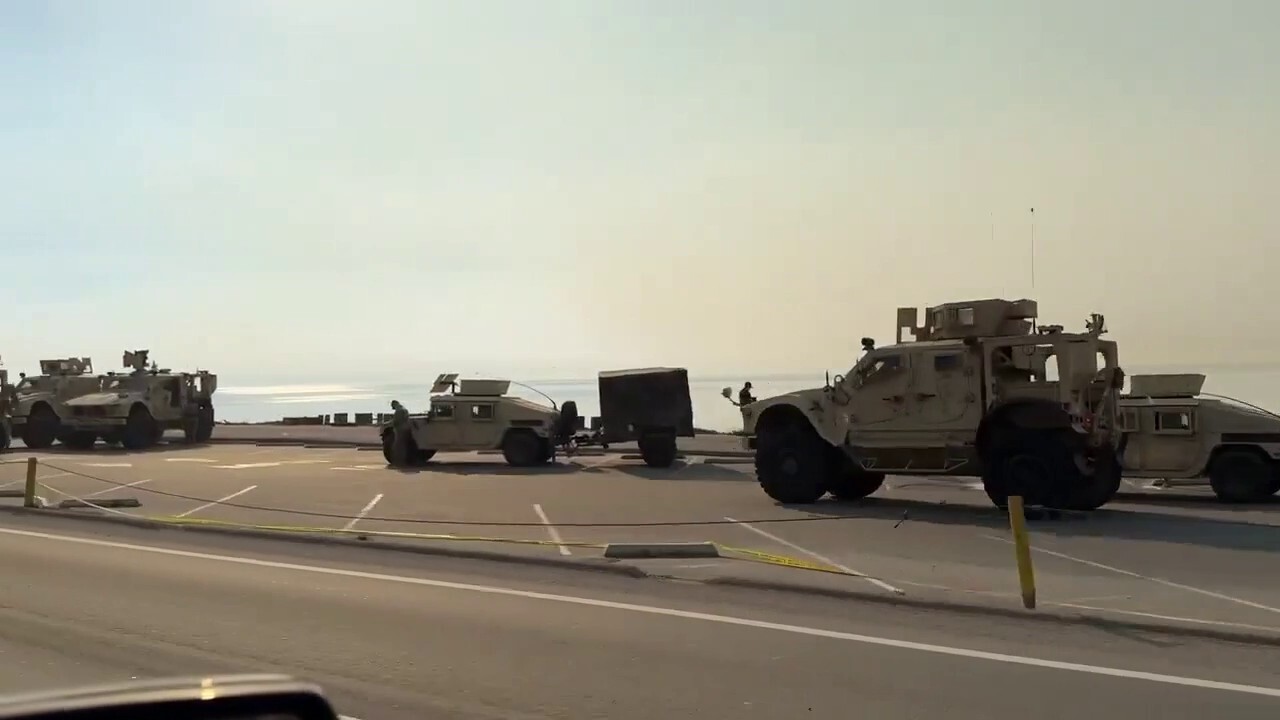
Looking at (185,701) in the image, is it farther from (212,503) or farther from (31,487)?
(31,487)

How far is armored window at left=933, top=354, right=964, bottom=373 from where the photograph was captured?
53.8ft

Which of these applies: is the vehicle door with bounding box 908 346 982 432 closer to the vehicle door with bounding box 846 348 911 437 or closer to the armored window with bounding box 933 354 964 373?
the armored window with bounding box 933 354 964 373

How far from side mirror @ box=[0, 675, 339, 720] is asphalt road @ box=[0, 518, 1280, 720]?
4.14 metres

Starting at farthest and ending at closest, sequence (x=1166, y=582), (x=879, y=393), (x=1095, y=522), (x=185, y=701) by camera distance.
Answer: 1. (x=879, y=393)
2. (x=1095, y=522)
3. (x=1166, y=582)
4. (x=185, y=701)

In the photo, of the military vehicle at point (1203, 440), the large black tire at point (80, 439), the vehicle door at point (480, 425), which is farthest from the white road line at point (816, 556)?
the large black tire at point (80, 439)

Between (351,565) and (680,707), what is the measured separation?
6.11 m

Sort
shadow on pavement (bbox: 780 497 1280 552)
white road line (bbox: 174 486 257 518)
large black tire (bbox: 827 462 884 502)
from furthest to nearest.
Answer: large black tire (bbox: 827 462 884 502) < white road line (bbox: 174 486 257 518) < shadow on pavement (bbox: 780 497 1280 552)

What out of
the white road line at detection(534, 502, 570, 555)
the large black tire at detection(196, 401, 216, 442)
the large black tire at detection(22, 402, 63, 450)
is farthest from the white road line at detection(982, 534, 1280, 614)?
the large black tire at detection(22, 402, 63, 450)

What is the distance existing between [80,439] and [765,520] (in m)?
27.0

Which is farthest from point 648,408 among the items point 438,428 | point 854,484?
point 854,484

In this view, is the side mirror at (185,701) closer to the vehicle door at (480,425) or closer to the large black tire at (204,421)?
the vehicle door at (480,425)

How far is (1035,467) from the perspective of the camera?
15.5 metres

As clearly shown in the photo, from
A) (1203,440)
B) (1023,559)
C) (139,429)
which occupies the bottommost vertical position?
(1023,559)

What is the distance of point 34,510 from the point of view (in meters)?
16.9
